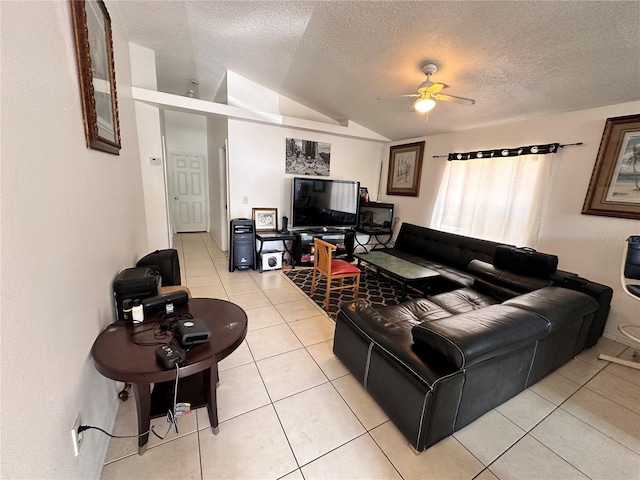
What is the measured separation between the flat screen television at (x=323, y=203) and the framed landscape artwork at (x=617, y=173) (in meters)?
2.91

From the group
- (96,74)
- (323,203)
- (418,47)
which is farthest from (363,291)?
(96,74)

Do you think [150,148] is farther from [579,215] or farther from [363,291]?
[579,215]

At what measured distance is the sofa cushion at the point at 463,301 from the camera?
2.19 m

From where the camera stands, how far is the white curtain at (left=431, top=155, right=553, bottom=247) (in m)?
2.98

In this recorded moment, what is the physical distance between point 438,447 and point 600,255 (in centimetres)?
265

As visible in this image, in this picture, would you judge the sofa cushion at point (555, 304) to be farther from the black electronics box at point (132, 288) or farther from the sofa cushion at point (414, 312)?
the black electronics box at point (132, 288)

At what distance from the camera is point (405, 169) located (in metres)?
4.66

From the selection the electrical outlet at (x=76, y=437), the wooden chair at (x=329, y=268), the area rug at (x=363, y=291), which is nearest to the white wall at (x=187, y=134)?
the area rug at (x=363, y=291)

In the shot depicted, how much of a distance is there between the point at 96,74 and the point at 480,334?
104 inches

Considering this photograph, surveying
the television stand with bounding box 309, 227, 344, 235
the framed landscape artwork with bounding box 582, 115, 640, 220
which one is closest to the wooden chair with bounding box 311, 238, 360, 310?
the television stand with bounding box 309, 227, 344, 235

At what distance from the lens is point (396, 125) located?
411 cm

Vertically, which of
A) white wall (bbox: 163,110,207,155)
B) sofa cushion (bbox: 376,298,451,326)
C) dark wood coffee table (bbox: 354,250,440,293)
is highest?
white wall (bbox: 163,110,207,155)

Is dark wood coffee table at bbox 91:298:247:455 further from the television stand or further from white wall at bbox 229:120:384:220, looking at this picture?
the television stand

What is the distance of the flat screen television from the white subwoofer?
0.60 meters
